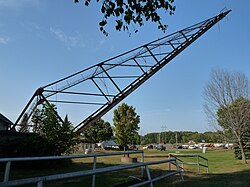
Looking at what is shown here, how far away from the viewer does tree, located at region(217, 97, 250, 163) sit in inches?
780

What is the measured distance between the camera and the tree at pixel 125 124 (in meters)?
35.2

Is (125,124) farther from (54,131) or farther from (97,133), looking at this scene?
(97,133)

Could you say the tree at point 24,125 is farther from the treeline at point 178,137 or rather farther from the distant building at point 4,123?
the treeline at point 178,137

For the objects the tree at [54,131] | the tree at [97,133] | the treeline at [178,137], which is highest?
the treeline at [178,137]

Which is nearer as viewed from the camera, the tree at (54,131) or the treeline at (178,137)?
the tree at (54,131)

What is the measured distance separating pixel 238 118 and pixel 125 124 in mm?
18205

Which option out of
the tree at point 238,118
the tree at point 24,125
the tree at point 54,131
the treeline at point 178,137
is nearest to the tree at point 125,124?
the tree at point 238,118

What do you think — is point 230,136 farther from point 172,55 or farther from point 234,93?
point 172,55

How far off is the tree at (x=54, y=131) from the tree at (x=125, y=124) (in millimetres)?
20828

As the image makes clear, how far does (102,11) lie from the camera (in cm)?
490

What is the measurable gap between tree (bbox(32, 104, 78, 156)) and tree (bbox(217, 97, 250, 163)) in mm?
12279

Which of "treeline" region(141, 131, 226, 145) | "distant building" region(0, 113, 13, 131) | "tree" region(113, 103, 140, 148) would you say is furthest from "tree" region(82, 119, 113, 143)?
"treeline" region(141, 131, 226, 145)

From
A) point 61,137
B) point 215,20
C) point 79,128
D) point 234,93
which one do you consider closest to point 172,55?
point 215,20

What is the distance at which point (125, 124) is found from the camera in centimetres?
3581
